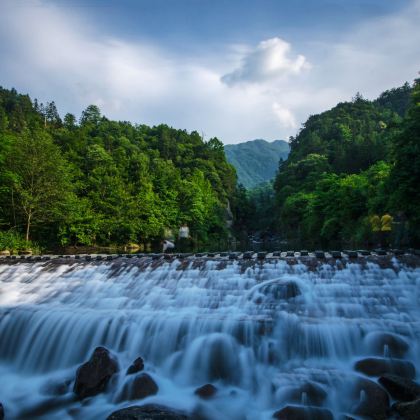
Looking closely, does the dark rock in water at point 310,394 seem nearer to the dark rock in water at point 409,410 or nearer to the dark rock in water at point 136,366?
the dark rock in water at point 409,410

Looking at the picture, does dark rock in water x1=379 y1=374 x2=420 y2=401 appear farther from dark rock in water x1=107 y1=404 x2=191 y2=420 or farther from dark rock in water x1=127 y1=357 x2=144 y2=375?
dark rock in water x1=127 y1=357 x2=144 y2=375

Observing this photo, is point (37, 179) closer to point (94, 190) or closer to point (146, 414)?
point (94, 190)

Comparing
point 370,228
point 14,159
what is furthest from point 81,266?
point 370,228

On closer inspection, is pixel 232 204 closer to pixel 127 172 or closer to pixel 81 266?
pixel 127 172

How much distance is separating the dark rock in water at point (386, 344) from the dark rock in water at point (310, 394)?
5.37 feet

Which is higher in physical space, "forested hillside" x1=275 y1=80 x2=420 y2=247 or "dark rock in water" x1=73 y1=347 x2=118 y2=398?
"forested hillside" x1=275 y1=80 x2=420 y2=247

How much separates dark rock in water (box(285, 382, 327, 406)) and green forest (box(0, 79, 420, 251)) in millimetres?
10936

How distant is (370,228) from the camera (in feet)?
81.2

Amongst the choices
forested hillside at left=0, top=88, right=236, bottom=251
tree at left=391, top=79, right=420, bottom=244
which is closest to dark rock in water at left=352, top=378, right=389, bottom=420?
tree at left=391, top=79, right=420, bottom=244

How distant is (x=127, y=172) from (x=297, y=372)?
39.6 m

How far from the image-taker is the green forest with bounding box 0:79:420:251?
21.5 meters

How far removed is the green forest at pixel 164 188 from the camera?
21516mm

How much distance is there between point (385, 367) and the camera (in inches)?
233

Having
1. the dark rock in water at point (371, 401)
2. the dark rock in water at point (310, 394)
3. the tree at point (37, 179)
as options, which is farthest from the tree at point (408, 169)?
the tree at point (37, 179)
